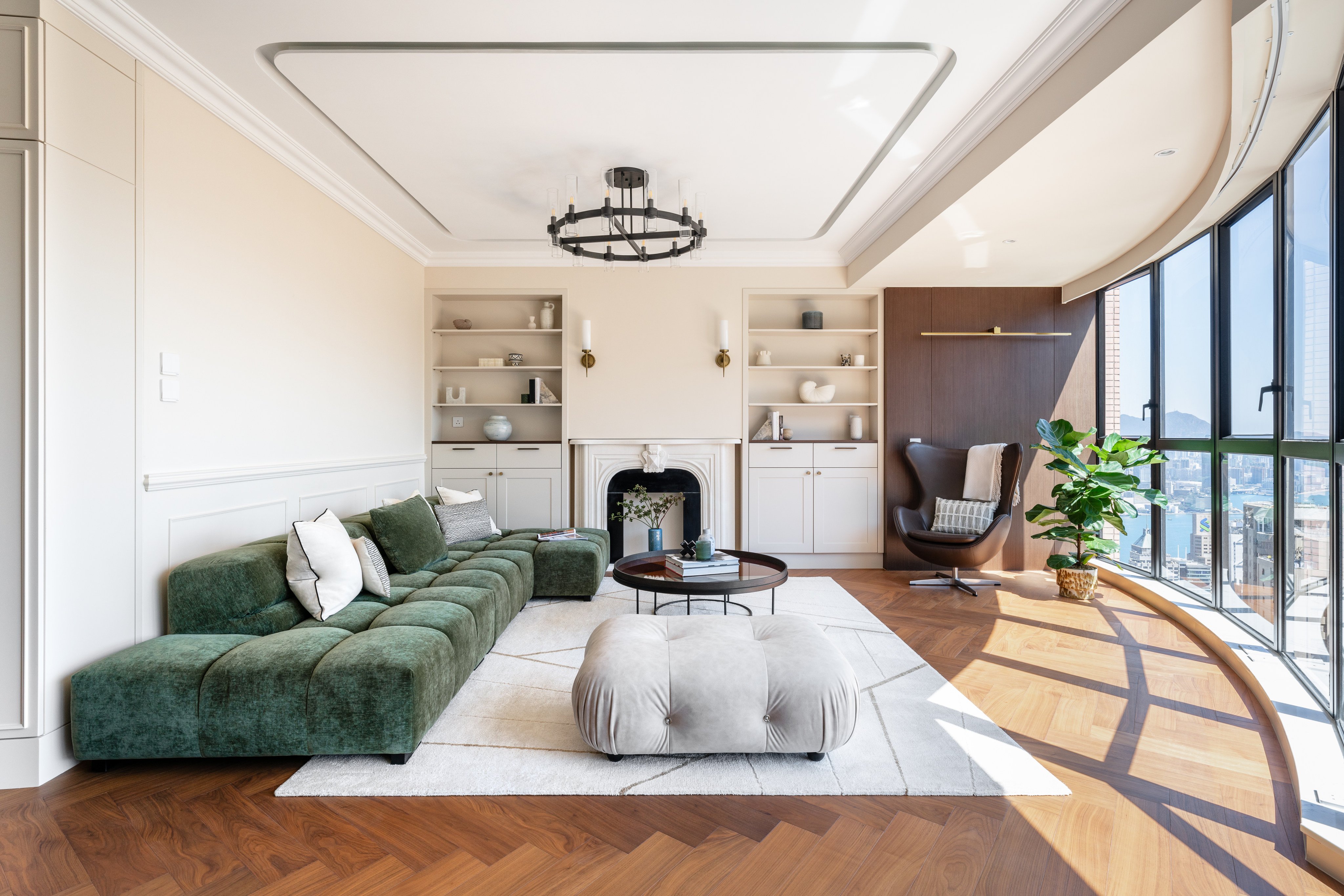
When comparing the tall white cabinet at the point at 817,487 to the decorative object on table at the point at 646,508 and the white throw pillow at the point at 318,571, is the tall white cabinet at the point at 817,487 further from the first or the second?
the white throw pillow at the point at 318,571

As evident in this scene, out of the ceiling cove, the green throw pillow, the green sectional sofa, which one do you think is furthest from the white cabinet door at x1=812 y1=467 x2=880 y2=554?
the green sectional sofa

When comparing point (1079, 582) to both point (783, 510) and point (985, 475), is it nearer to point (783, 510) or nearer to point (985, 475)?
point (985, 475)

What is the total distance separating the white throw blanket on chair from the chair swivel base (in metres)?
0.61

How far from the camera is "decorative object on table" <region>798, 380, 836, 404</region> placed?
5.65m

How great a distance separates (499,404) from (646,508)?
1.55 meters

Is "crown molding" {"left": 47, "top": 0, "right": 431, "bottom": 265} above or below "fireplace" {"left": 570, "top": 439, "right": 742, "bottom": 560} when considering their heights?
above

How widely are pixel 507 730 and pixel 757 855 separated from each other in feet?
3.68

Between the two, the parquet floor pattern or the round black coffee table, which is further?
the round black coffee table

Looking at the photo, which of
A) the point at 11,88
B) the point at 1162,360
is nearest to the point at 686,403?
the point at 1162,360

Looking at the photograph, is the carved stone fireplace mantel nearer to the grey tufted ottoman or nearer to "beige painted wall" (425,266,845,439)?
"beige painted wall" (425,266,845,439)

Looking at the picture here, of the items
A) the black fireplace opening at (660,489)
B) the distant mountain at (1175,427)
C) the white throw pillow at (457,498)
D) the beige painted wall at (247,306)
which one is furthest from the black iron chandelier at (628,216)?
the distant mountain at (1175,427)

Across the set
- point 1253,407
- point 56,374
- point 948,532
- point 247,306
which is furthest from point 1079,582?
point 56,374

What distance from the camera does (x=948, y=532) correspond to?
5027mm

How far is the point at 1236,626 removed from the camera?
3.57m
